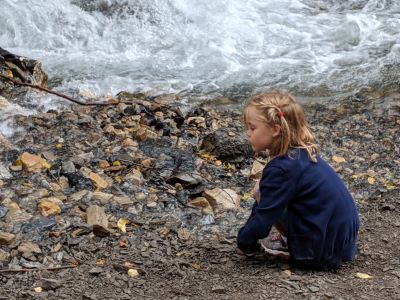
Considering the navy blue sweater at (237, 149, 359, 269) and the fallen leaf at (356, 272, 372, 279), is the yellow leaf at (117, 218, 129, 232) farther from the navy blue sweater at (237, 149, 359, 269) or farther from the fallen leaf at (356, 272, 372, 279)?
the fallen leaf at (356, 272, 372, 279)

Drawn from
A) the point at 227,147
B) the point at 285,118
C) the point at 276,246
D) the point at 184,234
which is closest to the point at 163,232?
the point at 184,234

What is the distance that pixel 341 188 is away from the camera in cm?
333

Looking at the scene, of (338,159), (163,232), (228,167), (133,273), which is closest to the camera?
(133,273)

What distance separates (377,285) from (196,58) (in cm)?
562

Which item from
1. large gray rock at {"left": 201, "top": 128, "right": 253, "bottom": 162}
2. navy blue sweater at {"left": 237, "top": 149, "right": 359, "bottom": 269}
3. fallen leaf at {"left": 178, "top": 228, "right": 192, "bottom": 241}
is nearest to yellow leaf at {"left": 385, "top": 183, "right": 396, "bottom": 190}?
large gray rock at {"left": 201, "top": 128, "right": 253, "bottom": 162}

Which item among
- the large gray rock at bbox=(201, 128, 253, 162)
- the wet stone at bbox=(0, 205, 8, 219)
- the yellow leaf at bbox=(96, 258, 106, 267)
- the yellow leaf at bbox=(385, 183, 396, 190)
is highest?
the yellow leaf at bbox=(385, 183, 396, 190)

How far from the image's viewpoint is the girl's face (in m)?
3.21

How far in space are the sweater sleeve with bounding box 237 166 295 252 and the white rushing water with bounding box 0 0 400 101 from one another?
4.15m

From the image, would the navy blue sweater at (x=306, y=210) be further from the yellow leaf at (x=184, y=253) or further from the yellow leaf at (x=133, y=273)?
the yellow leaf at (x=133, y=273)

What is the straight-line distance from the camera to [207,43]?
8.98 metres

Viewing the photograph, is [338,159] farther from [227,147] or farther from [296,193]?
[296,193]

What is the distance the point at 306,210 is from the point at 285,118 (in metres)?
0.49

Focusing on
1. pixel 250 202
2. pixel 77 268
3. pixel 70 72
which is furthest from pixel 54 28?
pixel 77 268

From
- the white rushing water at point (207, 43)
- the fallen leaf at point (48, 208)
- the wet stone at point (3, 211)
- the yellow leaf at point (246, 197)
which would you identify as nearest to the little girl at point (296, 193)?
the yellow leaf at point (246, 197)
